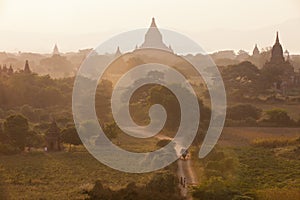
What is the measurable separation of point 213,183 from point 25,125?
11956 mm

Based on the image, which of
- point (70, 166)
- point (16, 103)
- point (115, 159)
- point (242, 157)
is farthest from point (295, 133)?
point (16, 103)

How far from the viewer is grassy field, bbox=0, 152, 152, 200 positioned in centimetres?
1838

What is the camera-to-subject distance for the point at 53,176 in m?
20.8

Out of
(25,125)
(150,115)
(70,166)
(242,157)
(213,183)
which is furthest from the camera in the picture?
(150,115)

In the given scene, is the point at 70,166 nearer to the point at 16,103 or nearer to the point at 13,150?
the point at 13,150

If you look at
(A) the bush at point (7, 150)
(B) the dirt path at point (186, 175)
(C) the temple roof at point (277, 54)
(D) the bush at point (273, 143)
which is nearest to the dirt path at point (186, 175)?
(B) the dirt path at point (186, 175)

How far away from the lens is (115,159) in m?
23.6

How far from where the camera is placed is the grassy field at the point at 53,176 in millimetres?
18375

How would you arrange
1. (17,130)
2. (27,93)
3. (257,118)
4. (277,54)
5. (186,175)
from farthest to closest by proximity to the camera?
(277,54), (27,93), (257,118), (17,130), (186,175)

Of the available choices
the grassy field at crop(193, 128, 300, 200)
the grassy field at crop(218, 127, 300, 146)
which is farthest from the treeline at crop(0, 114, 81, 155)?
the grassy field at crop(218, 127, 300, 146)

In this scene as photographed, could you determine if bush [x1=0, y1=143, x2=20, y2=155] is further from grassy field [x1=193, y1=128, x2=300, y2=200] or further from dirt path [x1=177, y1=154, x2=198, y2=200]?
grassy field [x1=193, y1=128, x2=300, y2=200]

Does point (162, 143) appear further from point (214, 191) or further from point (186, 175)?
point (214, 191)

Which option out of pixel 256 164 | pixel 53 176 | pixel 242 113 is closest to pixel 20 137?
pixel 53 176

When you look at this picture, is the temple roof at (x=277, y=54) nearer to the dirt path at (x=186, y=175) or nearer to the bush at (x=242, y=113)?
the bush at (x=242, y=113)
